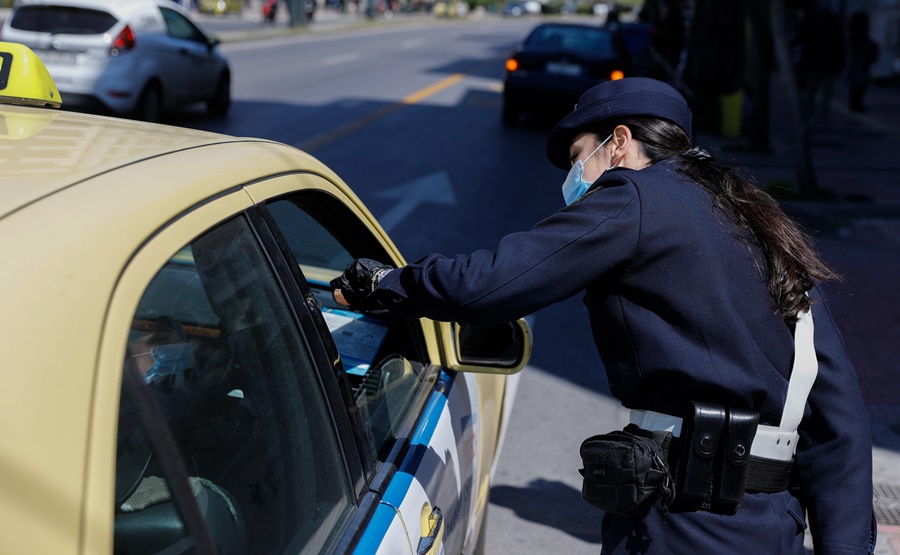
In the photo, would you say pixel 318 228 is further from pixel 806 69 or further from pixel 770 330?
pixel 806 69

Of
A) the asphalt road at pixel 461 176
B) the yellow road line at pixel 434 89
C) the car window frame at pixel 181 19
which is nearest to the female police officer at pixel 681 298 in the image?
the asphalt road at pixel 461 176

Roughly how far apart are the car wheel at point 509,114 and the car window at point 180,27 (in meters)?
4.52

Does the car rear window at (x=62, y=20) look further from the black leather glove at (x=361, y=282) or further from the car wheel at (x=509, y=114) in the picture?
the black leather glove at (x=361, y=282)

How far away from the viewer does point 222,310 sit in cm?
176

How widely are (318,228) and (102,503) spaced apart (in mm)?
1348

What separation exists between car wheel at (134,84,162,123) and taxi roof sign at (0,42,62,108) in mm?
10311

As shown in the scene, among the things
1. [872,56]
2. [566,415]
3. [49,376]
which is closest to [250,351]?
[49,376]

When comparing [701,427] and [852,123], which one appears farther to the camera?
[852,123]

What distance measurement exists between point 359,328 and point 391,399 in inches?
15.3

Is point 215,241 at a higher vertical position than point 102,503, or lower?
higher

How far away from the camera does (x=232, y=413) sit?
64.3 inches

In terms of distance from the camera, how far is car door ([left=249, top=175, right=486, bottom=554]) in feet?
6.57

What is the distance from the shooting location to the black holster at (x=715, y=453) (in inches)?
79.1

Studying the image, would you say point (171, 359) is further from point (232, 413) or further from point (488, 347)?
point (488, 347)
